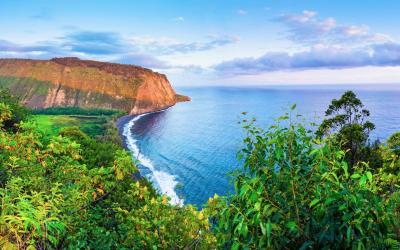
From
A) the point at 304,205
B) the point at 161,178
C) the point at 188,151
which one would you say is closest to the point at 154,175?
the point at 161,178

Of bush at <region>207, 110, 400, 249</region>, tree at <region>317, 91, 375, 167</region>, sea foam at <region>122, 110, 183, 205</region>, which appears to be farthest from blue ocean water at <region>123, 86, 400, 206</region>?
bush at <region>207, 110, 400, 249</region>

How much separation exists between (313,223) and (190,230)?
9887 mm

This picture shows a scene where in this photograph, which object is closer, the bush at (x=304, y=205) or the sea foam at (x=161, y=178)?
the bush at (x=304, y=205)

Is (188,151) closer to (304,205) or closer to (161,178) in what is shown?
(161,178)

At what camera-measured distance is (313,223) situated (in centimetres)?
632

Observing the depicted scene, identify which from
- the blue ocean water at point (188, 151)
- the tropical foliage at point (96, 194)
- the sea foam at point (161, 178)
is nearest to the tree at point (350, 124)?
the blue ocean water at point (188, 151)

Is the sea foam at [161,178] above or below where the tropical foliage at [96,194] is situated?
below

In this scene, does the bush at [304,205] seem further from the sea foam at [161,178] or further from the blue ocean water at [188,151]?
the sea foam at [161,178]

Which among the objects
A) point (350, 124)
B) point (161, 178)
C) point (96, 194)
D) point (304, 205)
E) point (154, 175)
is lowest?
point (161, 178)

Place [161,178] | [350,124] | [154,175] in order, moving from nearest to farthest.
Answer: [350,124] < [161,178] < [154,175]

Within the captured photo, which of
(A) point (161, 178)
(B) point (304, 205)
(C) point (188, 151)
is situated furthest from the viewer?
(C) point (188, 151)

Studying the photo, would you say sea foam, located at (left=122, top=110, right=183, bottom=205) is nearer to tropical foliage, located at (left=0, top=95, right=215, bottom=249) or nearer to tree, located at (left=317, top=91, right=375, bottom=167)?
tree, located at (left=317, top=91, right=375, bottom=167)

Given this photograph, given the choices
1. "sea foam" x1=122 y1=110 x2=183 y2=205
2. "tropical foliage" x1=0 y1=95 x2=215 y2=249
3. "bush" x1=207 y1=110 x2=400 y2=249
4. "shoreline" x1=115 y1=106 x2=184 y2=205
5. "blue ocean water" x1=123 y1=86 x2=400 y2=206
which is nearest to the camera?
"bush" x1=207 y1=110 x2=400 y2=249

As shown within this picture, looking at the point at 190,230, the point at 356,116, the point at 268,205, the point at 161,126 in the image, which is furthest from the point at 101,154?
the point at 161,126
